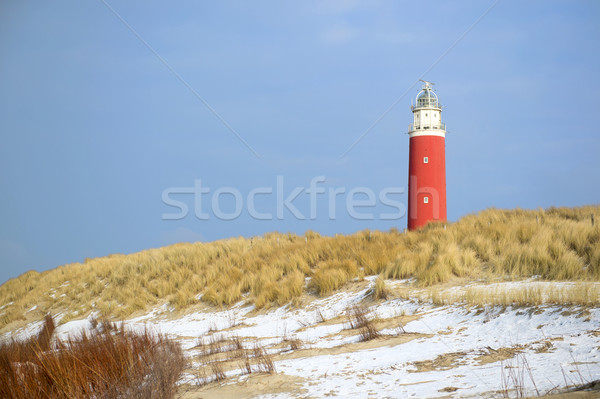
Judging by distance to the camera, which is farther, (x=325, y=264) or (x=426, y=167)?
(x=426, y=167)

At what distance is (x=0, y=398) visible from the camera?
191 inches

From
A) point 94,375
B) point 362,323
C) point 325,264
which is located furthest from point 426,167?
point 94,375

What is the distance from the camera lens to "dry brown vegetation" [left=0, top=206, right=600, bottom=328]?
958cm

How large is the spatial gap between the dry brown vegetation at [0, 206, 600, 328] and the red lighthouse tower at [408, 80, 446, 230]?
326 inches

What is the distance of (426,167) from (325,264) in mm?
14280

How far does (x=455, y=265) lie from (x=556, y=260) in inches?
72.3

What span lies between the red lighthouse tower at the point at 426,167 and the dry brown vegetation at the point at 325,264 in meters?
8.27

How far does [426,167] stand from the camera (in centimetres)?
2442

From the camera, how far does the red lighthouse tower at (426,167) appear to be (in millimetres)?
24219

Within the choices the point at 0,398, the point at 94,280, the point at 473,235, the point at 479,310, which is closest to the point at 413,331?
the point at 479,310

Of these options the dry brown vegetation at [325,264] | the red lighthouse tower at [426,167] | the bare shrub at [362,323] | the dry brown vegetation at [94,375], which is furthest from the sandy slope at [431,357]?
the red lighthouse tower at [426,167]

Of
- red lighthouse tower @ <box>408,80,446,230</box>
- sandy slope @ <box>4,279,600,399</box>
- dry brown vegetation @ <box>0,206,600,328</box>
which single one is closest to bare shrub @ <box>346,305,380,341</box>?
sandy slope @ <box>4,279,600,399</box>

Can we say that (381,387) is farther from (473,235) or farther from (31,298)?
(31,298)

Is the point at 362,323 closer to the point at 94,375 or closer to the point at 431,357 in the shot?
the point at 431,357
